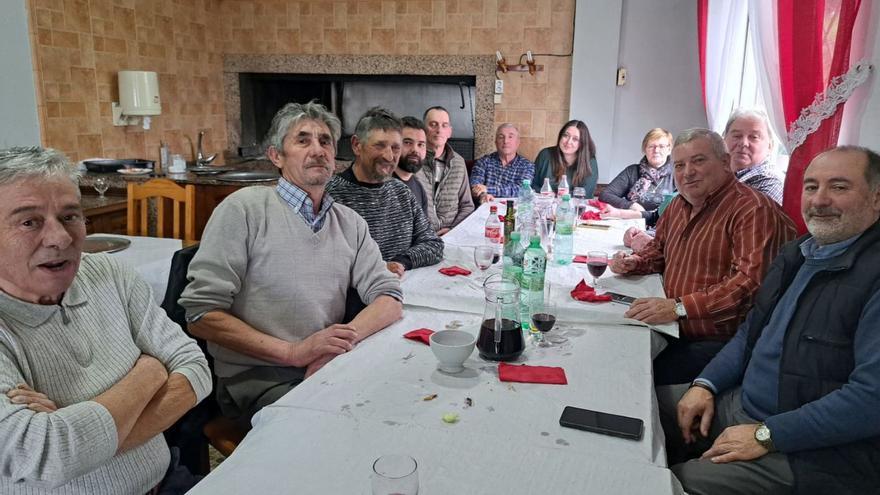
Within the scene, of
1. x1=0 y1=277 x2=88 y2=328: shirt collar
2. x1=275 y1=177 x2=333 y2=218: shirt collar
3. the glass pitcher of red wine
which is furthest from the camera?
x1=275 y1=177 x2=333 y2=218: shirt collar

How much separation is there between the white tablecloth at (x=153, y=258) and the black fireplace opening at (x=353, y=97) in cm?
280

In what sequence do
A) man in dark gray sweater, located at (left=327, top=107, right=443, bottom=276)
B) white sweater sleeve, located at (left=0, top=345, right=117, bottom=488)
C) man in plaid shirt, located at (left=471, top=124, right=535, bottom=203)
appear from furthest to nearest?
man in plaid shirt, located at (left=471, top=124, right=535, bottom=203), man in dark gray sweater, located at (left=327, top=107, right=443, bottom=276), white sweater sleeve, located at (left=0, top=345, right=117, bottom=488)

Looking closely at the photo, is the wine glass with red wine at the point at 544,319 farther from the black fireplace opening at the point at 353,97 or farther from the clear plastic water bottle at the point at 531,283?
the black fireplace opening at the point at 353,97

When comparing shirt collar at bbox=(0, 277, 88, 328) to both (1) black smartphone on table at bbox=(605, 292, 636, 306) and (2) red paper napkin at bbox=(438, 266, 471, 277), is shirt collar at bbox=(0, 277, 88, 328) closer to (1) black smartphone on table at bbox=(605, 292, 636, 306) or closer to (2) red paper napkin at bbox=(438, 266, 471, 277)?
(2) red paper napkin at bbox=(438, 266, 471, 277)

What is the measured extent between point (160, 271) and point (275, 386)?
96 centimetres

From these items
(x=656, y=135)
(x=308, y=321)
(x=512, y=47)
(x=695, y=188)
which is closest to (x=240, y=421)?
(x=308, y=321)

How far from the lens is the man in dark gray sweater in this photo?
2.24 m

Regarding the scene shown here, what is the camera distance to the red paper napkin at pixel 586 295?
1.84 meters

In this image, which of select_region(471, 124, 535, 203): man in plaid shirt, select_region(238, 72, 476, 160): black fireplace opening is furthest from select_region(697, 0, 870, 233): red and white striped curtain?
select_region(238, 72, 476, 160): black fireplace opening

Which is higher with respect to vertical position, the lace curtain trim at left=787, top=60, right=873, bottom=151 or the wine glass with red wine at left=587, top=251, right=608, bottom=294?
the lace curtain trim at left=787, top=60, right=873, bottom=151

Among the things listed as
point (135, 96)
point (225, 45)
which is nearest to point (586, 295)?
point (135, 96)

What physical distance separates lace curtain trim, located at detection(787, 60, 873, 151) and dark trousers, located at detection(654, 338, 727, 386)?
813 mm

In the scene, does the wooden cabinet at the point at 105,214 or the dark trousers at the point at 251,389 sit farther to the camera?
the wooden cabinet at the point at 105,214

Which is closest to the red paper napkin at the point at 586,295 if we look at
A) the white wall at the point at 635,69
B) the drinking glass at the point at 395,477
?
the drinking glass at the point at 395,477
